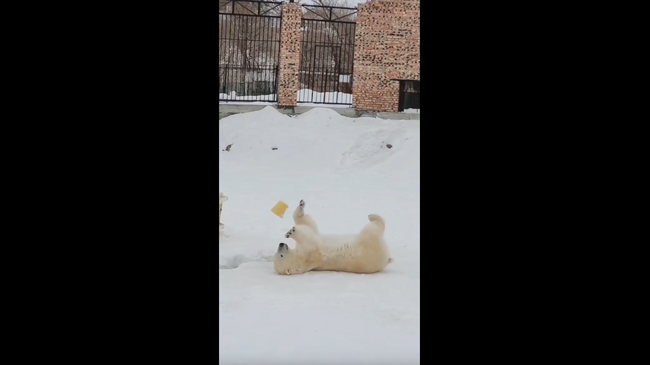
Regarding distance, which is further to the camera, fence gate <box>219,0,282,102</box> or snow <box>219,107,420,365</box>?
fence gate <box>219,0,282,102</box>

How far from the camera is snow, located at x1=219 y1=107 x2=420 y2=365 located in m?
3.32

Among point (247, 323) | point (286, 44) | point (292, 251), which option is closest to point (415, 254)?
point (292, 251)

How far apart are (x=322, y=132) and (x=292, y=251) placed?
776 cm

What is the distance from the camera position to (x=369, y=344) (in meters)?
3.29

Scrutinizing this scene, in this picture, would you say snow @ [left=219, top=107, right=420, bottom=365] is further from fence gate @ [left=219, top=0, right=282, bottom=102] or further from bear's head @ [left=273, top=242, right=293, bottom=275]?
fence gate @ [left=219, top=0, right=282, bottom=102]

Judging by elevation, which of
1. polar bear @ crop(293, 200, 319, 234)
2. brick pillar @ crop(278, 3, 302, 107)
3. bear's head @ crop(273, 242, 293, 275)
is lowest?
→ bear's head @ crop(273, 242, 293, 275)

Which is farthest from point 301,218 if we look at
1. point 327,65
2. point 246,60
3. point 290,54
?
point 246,60

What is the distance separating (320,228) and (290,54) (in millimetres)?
6582

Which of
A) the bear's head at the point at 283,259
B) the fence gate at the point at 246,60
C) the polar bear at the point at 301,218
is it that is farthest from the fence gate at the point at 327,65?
the bear's head at the point at 283,259

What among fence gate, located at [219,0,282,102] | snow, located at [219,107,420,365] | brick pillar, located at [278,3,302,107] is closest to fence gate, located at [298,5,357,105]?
brick pillar, located at [278,3,302,107]

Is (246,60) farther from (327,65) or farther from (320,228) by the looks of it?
(320,228)

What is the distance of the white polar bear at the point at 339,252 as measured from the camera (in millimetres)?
4551

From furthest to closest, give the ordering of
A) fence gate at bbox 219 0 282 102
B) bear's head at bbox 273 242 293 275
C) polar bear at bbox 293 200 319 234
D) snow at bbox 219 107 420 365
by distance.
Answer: fence gate at bbox 219 0 282 102 < polar bear at bbox 293 200 319 234 < bear's head at bbox 273 242 293 275 < snow at bbox 219 107 420 365

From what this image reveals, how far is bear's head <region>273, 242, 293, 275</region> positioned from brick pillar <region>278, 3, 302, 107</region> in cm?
872
